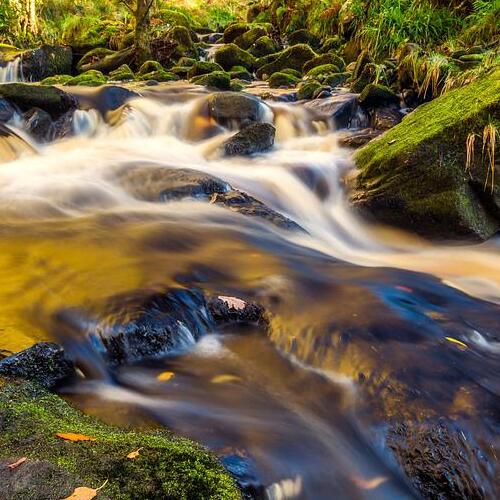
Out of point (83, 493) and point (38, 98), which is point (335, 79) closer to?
point (38, 98)

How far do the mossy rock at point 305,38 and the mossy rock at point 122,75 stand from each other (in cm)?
589

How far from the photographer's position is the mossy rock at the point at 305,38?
15918 mm

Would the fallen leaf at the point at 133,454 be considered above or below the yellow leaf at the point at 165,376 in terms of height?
above

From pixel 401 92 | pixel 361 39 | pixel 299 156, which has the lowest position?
pixel 299 156

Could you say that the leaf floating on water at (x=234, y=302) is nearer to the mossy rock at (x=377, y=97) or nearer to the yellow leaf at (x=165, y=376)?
the yellow leaf at (x=165, y=376)

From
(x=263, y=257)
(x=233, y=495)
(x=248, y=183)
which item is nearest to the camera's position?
(x=233, y=495)

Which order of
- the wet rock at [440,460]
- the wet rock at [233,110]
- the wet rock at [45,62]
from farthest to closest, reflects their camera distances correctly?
the wet rock at [45,62] → the wet rock at [233,110] → the wet rock at [440,460]

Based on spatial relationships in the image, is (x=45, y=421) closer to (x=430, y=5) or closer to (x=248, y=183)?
(x=248, y=183)

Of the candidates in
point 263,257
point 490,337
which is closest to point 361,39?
point 263,257

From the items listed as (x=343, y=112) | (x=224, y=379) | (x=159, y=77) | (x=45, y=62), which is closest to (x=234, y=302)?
(x=224, y=379)

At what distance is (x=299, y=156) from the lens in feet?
24.7

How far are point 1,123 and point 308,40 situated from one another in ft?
38.3

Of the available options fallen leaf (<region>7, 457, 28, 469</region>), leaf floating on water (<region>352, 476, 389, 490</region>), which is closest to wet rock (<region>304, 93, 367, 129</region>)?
leaf floating on water (<region>352, 476, 389, 490</region>)

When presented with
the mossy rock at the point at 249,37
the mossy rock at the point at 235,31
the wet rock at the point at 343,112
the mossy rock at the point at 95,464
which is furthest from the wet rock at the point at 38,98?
the mossy rock at the point at 235,31
